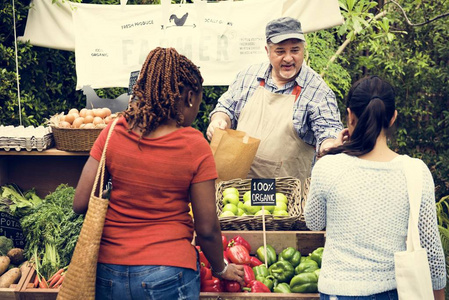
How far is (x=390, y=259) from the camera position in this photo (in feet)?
7.27

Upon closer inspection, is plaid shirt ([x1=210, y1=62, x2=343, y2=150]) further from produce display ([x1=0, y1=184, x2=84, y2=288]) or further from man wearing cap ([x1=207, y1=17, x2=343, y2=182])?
produce display ([x1=0, y1=184, x2=84, y2=288])

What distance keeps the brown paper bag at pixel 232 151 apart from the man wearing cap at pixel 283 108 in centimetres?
19

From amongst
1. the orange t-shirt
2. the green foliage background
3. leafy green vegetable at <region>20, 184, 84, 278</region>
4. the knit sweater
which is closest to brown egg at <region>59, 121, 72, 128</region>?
leafy green vegetable at <region>20, 184, 84, 278</region>

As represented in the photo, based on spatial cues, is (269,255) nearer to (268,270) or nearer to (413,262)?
(268,270)

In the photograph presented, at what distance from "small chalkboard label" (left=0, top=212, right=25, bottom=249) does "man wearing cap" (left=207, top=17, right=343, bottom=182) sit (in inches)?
58.5

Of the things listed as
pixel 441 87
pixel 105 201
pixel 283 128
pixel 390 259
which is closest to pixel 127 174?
pixel 105 201

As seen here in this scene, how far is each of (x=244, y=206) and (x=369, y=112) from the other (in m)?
1.53

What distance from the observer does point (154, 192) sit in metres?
2.21

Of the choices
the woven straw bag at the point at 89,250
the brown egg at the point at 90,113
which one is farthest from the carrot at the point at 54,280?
the brown egg at the point at 90,113

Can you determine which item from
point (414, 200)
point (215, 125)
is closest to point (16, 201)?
point (215, 125)

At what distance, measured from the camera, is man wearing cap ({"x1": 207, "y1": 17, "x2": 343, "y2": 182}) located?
13.1 ft

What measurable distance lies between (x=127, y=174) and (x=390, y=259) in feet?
3.68

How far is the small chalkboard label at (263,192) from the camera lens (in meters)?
3.20

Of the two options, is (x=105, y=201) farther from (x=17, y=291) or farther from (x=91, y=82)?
(x=91, y=82)
